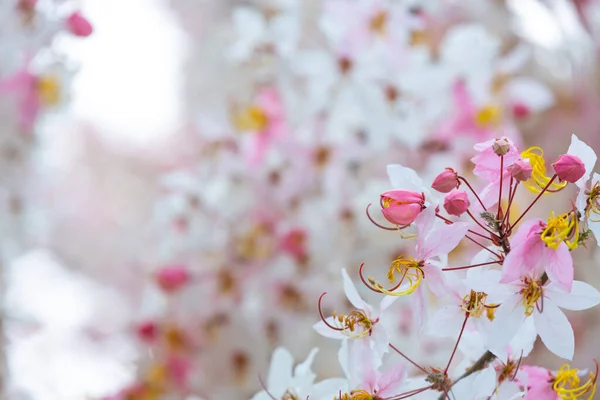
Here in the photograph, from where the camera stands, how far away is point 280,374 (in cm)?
28

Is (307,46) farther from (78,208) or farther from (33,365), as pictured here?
(78,208)

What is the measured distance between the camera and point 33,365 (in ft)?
2.15

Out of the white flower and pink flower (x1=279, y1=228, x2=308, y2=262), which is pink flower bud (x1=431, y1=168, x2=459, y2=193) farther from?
pink flower (x1=279, y1=228, x2=308, y2=262)

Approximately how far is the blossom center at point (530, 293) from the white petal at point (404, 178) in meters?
0.05

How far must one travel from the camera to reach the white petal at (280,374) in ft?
0.90

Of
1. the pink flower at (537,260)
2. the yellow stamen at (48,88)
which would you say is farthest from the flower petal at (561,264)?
the yellow stamen at (48,88)

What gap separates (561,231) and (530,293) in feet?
0.08

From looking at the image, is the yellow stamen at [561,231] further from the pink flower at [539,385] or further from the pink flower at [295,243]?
the pink flower at [295,243]

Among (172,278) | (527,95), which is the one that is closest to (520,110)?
(527,95)

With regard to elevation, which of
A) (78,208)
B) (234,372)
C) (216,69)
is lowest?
(234,372)

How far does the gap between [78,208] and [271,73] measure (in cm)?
70

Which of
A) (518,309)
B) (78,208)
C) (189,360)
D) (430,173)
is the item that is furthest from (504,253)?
(78,208)

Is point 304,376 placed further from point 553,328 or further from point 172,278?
point 172,278

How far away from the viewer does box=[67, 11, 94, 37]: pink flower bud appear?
16.7 inches
